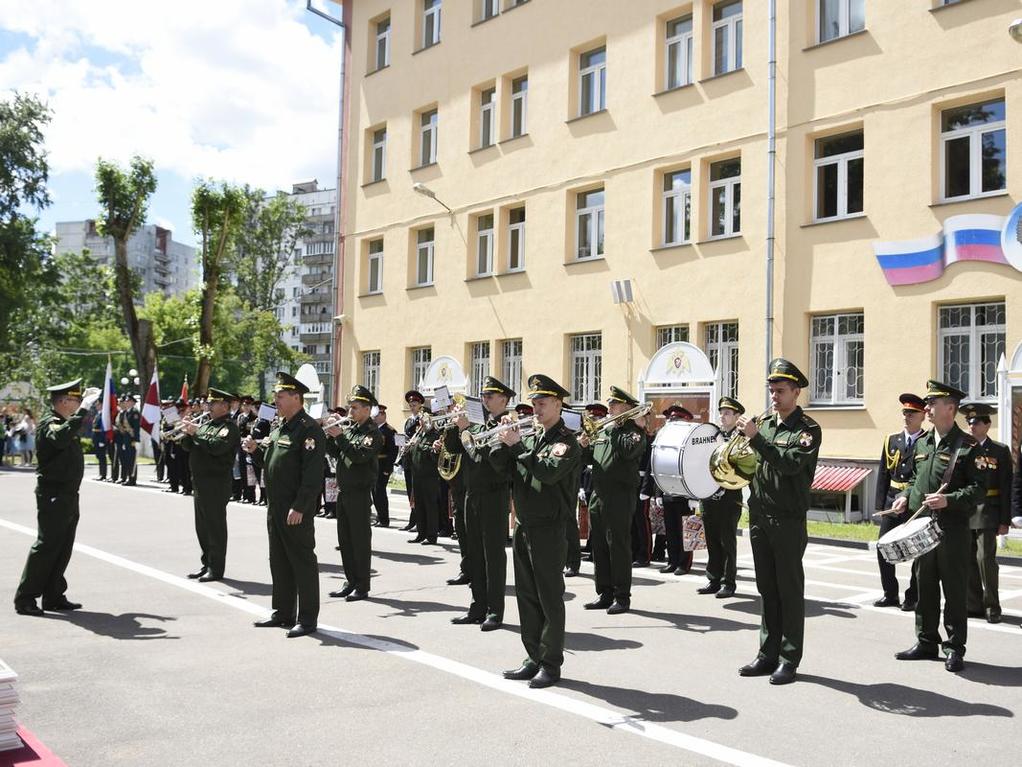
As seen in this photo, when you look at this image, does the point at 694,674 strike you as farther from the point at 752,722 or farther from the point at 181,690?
the point at 181,690

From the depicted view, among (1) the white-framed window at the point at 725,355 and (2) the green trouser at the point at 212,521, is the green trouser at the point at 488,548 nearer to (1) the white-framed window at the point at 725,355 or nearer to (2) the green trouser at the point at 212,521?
(2) the green trouser at the point at 212,521

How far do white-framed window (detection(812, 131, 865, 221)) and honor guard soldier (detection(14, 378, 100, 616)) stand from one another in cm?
1413

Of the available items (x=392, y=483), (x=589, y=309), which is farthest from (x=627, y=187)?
(x=392, y=483)

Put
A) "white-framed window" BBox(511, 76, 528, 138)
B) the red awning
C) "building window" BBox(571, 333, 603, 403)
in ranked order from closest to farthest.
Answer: the red awning, "building window" BBox(571, 333, 603, 403), "white-framed window" BBox(511, 76, 528, 138)

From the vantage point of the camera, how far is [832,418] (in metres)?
18.0

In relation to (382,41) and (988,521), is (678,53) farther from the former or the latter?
(988,521)

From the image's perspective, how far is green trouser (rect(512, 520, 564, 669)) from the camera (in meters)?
6.44

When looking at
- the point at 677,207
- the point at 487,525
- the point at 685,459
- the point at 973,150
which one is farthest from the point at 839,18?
the point at 487,525

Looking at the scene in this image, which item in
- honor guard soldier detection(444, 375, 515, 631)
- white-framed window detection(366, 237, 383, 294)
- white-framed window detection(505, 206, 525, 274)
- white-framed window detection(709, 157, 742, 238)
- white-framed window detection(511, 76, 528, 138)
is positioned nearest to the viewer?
honor guard soldier detection(444, 375, 515, 631)

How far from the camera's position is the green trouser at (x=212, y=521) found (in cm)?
1052

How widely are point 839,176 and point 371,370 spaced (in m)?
15.6

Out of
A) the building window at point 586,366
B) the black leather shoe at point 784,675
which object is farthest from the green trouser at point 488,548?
the building window at point 586,366

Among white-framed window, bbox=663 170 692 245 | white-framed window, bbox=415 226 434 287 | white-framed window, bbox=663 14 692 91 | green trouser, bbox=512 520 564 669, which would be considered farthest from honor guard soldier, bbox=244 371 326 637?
white-framed window, bbox=415 226 434 287

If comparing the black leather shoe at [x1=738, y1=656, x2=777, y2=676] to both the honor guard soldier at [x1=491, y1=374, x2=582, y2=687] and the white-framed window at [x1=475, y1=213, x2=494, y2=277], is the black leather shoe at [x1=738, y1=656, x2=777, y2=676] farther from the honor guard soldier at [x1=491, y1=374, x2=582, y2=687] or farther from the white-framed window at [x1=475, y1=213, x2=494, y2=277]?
the white-framed window at [x1=475, y1=213, x2=494, y2=277]
